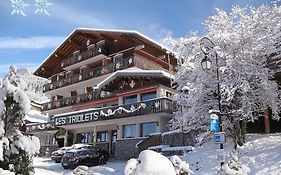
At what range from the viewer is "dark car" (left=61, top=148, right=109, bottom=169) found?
2319cm

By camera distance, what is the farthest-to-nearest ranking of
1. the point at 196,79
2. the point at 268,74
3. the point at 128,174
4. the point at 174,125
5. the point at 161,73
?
1. the point at 161,73
2. the point at 174,125
3. the point at 196,79
4. the point at 268,74
5. the point at 128,174

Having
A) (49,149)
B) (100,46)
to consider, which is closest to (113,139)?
(49,149)

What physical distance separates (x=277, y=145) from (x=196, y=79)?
241 inches

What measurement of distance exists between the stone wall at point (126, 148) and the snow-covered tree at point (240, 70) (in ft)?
26.9

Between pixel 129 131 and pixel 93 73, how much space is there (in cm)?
1020

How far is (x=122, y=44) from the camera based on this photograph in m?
36.0

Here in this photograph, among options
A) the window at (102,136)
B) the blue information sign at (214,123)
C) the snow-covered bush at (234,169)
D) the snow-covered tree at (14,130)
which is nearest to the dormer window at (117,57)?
the window at (102,136)

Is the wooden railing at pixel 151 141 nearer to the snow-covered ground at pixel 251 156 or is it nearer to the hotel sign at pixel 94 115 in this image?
the hotel sign at pixel 94 115

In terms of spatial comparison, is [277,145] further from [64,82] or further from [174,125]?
[64,82]

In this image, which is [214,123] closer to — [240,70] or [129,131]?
[240,70]

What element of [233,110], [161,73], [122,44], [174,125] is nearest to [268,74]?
[233,110]

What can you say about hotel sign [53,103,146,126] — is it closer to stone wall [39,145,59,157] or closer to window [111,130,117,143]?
window [111,130,117,143]

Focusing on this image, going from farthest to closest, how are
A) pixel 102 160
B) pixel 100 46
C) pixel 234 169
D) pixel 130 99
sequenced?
pixel 100 46 < pixel 130 99 < pixel 102 160 < pixel 234 169

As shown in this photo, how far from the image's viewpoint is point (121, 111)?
28516 mm
